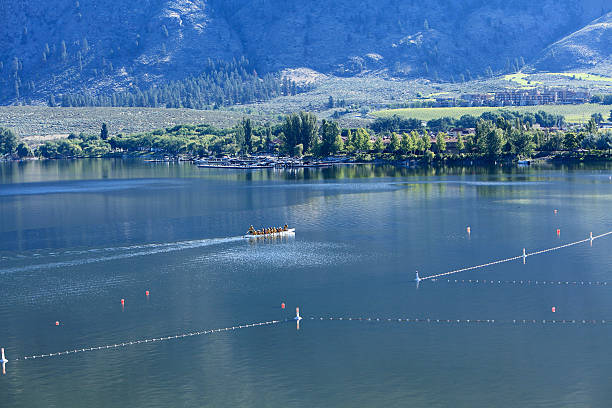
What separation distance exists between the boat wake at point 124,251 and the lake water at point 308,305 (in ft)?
1.07

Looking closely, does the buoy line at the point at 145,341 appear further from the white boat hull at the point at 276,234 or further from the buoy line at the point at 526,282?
the white boat hull at the point at 276,234

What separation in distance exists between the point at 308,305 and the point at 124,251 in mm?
29662

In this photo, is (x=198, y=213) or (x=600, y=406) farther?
(x=198, y=213)

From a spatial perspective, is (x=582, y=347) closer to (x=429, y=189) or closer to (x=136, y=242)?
Result: (x=136, y=242)

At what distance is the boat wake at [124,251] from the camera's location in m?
75.8

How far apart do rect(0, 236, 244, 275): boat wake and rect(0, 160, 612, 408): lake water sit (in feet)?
1.07

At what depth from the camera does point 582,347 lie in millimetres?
50094

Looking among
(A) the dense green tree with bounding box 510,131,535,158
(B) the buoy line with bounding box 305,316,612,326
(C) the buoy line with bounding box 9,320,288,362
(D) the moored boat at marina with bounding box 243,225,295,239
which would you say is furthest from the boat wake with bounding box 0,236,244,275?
(A) the dense green tree with bounding box 510,131,535,158

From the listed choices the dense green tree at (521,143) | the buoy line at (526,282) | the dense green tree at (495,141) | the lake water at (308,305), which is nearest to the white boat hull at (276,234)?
the lake water at (308,305)

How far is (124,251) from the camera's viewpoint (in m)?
82.8

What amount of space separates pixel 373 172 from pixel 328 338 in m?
134

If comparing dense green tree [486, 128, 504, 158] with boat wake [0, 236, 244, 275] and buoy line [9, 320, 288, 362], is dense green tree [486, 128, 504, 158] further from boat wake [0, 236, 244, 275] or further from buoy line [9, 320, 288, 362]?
buoy line [9, 320, 288, 362]

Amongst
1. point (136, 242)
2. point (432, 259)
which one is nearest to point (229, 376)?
point (432, 259)

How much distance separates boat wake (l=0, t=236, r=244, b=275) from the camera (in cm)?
7581
